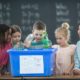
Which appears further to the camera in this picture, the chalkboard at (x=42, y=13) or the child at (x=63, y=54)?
the chalkboard at (x=42, y=13)

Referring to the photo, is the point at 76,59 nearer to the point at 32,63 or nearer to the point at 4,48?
the point at 32,63

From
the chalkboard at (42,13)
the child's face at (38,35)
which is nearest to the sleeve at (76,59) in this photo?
the child's face at (38,35)

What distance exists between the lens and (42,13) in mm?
5422

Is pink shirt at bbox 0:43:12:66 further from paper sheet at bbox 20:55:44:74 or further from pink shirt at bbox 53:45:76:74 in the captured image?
pink shirt at bbox 53:45:76:74

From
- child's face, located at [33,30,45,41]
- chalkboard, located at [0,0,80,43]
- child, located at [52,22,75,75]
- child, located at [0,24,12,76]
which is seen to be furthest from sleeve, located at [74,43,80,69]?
chalkboard, located at [0,0,80,43]

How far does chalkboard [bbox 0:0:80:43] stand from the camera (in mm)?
5363

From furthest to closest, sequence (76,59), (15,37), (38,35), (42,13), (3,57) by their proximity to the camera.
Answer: (42,13), (15,37), (38,35), (76,59), (3,57)

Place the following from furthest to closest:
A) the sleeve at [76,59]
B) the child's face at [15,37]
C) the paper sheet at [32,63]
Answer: the child's face at [15,37] → the sleeve at [76,59] → the paper sheet at [32,63]

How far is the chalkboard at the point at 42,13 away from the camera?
5363 millimetres

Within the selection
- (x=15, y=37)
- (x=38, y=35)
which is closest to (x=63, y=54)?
(x=38, y=35)

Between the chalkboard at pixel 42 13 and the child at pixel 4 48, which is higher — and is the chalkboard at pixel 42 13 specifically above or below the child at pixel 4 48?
above

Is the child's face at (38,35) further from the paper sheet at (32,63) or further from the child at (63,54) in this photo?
the paper sheet at (32,63)

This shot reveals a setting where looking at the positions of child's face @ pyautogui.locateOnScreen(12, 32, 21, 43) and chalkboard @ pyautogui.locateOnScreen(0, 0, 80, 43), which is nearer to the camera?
child's face @ pyautogui.locateOnScreen(12, 32, 21, 43)

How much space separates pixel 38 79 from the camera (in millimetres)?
2953
